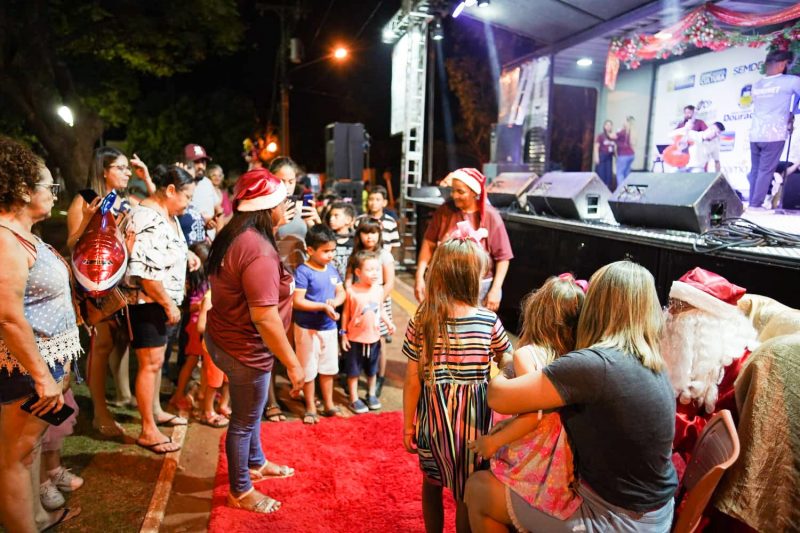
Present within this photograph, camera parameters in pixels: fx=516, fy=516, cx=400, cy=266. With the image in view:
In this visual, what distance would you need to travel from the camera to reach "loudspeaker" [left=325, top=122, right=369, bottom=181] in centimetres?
1091

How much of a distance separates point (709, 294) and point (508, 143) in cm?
Result: 1072

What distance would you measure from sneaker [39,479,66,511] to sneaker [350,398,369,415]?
2.07 metres

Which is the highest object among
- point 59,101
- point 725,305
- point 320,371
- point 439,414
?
point 59,101

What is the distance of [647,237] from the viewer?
167 inches

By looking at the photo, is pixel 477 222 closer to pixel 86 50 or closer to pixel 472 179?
pixel 472 179

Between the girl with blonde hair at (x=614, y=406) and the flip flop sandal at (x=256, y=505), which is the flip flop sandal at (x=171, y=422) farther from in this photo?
the girl with blonde hair at (x=614, y=406)

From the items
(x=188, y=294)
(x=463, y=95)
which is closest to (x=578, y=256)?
(x=188, y=294)

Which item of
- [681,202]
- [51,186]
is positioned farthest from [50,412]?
[681,202]

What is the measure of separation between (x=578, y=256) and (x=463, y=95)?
17207mm

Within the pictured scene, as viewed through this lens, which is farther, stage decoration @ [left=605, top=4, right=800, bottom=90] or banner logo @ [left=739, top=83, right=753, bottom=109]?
banner logo @ [left=739, top=83, right=753, bottom=109]

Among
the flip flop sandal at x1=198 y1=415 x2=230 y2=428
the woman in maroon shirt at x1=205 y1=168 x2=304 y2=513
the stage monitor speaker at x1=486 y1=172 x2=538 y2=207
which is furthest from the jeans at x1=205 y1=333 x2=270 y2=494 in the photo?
the stage monitor speaker at x1=486 y1=172 x2=538 y2=207

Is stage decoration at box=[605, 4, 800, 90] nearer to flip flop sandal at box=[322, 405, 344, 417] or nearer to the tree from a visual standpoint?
flip flop sandal at box=[322, 405, 344, 417]

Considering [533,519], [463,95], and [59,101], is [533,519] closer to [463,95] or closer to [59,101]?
[59,101]

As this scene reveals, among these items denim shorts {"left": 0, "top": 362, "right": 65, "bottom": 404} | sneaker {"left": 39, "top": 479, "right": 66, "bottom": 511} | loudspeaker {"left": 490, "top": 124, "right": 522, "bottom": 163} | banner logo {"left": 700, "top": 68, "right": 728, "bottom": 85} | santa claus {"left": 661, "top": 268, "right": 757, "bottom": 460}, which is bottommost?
sneaker {"left": 39, "top": 479, "right": 66, "bottom": 511}
